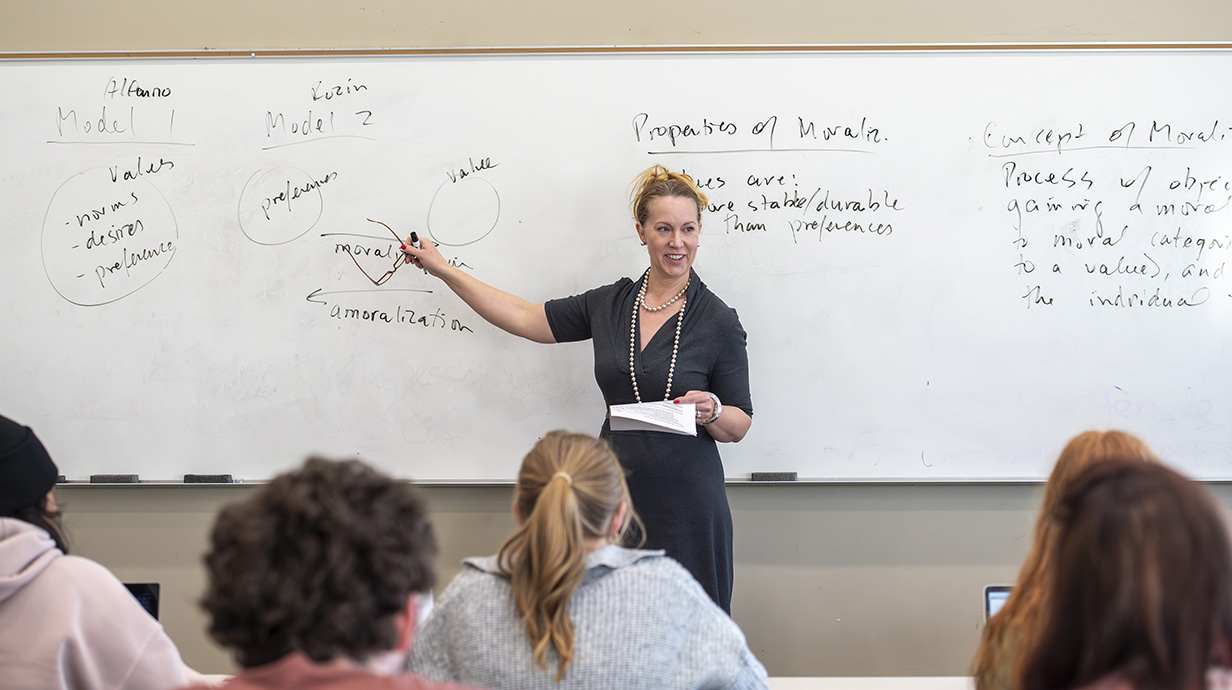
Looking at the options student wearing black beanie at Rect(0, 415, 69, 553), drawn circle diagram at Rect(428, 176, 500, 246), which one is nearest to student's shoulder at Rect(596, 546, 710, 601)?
student wearing black beanie at Rect(0, 415, 69, 553)

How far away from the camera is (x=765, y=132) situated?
2.32 metres

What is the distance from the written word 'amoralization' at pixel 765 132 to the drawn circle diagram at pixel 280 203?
101cm

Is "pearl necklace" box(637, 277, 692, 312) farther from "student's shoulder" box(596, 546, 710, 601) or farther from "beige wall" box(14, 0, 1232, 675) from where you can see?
"student's shoulder" box(596, 546, 710, 601)

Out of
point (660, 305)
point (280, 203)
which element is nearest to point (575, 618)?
point (660, 305)

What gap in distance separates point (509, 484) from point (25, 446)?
1.24 metres

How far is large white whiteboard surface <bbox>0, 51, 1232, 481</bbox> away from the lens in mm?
2314

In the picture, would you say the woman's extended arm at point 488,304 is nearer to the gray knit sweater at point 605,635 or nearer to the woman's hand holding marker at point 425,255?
the woman's hand holding marker at point 425,255

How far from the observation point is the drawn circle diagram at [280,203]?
2365 millimetres

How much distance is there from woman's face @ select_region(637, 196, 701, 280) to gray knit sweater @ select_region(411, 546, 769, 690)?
101 cm

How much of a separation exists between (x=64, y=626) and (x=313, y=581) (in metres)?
0.70

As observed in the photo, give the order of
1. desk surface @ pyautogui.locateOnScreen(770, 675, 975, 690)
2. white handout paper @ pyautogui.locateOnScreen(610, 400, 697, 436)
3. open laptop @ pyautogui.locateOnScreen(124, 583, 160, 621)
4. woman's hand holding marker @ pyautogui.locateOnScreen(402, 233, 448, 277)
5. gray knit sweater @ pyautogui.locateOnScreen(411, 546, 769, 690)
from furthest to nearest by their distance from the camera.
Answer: woman's hand holding marker @ pyautogui.locateOnScreen(402, 233, 448, 277), white handout paper @ pyautogui.locateOnScreen(610, 400, 697, 436), open laptop @ pyautogui.locateOnScreen(124, 583, 160, 621), desk surface @ pyautogui.locateOnScreen(770, 675, 975, 690), gray knit sweater @ pyautogui.locateOnScreen(411, 546, 769, 690)

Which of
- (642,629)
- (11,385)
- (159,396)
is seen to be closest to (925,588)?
(642,629)

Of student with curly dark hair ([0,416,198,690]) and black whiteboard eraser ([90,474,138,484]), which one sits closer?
student with curly dark hair ([0,416,198,690])

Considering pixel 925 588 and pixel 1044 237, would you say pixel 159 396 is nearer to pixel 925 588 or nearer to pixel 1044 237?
pixel 925 588
